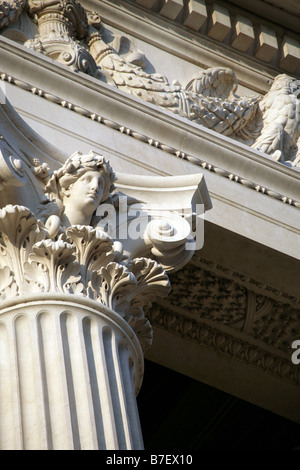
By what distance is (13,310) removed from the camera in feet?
21.4

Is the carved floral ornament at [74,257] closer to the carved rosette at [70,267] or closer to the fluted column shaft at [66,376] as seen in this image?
the carved rosette at [70,267]

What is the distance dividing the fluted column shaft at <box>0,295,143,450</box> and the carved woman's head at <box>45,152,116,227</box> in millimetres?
867

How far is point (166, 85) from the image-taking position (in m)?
10.3

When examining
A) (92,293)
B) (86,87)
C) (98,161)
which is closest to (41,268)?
(92,293)

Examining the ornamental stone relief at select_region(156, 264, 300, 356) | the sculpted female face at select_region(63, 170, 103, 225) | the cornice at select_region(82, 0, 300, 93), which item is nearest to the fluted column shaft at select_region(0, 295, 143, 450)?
the sculpted female face at select_region(63, 170, 103, 225)

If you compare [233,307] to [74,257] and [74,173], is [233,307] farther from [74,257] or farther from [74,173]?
[74,257]

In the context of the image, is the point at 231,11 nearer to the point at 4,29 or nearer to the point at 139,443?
the point at 4,29

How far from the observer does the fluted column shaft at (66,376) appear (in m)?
5.82

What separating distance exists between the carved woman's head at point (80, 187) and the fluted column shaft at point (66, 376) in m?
0.87

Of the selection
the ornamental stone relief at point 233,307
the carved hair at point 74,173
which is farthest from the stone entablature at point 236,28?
the carved hair at point 74,173

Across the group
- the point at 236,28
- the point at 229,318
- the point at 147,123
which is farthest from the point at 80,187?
the point at 236,28

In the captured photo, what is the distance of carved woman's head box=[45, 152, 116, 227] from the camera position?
7.28 m

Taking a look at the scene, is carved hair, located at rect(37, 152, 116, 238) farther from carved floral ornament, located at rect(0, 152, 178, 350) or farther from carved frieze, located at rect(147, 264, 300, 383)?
carved frieze, located at rect(147, 264, 300, 383)

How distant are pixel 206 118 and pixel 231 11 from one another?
6.89ft
